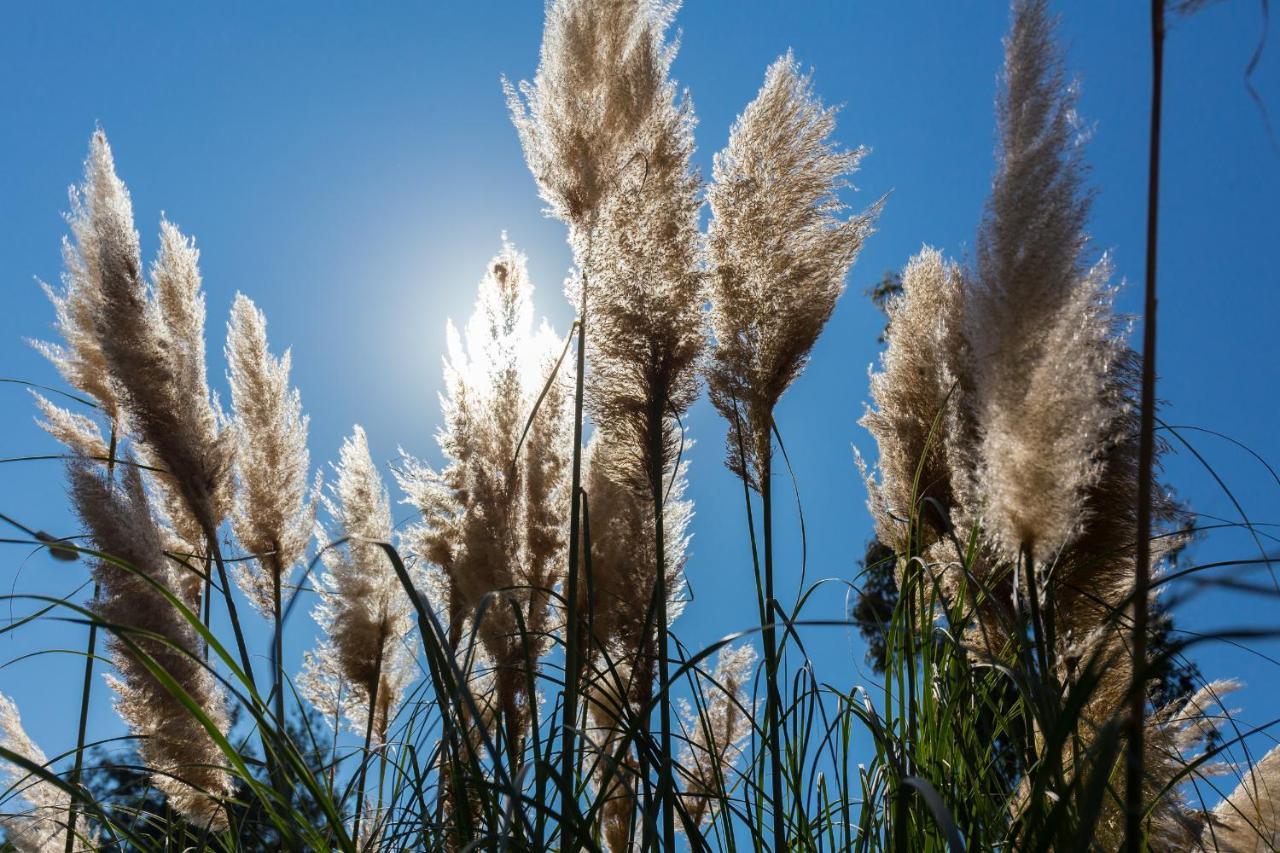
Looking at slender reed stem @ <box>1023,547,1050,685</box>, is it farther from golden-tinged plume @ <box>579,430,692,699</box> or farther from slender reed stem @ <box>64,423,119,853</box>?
slender reed stem @ <box>64,423,119,853</box>

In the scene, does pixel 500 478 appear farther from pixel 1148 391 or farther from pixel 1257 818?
pixel 1257 818

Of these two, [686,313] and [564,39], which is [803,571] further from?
[564,39]

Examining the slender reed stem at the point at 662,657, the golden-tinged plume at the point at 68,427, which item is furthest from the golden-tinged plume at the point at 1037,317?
the golden-tinged plume at the point at 68,427

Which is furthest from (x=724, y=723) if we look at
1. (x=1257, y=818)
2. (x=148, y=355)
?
(x=148, y=355)

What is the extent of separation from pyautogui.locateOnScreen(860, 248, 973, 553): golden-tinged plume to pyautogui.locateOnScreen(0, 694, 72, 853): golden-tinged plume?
2.40m

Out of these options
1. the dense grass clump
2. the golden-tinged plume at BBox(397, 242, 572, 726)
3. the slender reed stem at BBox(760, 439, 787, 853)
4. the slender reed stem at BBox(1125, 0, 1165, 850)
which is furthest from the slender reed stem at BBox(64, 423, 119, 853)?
the slender reed stem at BBox(1125, 0, 1165, 850)

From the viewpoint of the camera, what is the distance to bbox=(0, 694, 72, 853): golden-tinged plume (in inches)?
103

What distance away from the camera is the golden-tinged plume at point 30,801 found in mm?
2619

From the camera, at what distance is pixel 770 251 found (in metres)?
2.68

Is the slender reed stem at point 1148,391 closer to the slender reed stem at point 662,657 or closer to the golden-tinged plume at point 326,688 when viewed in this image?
the slender reed stem at point 662,657

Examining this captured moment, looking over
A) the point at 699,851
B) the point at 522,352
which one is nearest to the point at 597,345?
the point at 522,352

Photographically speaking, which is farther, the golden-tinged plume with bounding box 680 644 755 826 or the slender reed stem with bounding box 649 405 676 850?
the golden-tinged plume with bounding box 680 644 755 826

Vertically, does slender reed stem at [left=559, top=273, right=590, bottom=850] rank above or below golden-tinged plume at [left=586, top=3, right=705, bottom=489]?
below

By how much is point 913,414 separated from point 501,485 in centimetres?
130
